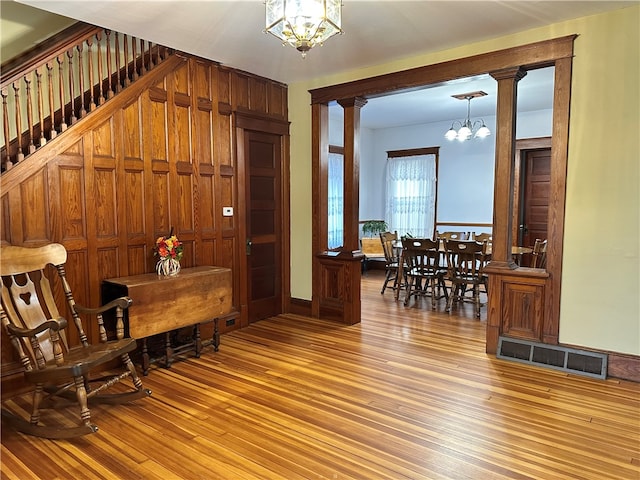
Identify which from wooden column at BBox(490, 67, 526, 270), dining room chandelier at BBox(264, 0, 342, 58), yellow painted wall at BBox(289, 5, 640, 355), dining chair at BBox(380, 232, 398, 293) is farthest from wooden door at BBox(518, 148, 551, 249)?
dining room chandelier at BBox(264, 0, 342, 58)

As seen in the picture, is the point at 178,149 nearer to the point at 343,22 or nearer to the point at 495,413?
the point at 343,22

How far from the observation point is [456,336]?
4402 mm

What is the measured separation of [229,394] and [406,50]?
3.36 m

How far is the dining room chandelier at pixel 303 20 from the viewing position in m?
2.28

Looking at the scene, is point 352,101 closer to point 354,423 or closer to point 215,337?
point 215,337

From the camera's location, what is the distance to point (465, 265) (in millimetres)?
5188

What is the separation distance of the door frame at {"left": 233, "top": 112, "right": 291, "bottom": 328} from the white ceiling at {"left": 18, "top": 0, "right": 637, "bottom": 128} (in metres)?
0.57

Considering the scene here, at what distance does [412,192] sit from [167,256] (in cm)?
573

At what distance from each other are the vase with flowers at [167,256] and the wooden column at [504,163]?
281cm

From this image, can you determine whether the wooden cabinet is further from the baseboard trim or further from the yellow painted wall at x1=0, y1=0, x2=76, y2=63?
the yellow painted wall at x1=0, y1=0, x2=76, y2=63

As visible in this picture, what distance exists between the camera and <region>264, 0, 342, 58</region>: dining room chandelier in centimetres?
228

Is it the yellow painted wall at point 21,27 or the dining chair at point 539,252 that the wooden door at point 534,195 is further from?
the yellow painted wall at point 21,27

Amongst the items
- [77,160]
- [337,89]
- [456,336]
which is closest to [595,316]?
[456,336]

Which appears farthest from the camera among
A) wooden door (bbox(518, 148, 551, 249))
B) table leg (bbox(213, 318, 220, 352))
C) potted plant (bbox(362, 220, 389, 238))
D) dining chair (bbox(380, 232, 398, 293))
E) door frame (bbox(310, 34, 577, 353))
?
potted plant (bbox(362, 220, 389, 238))
